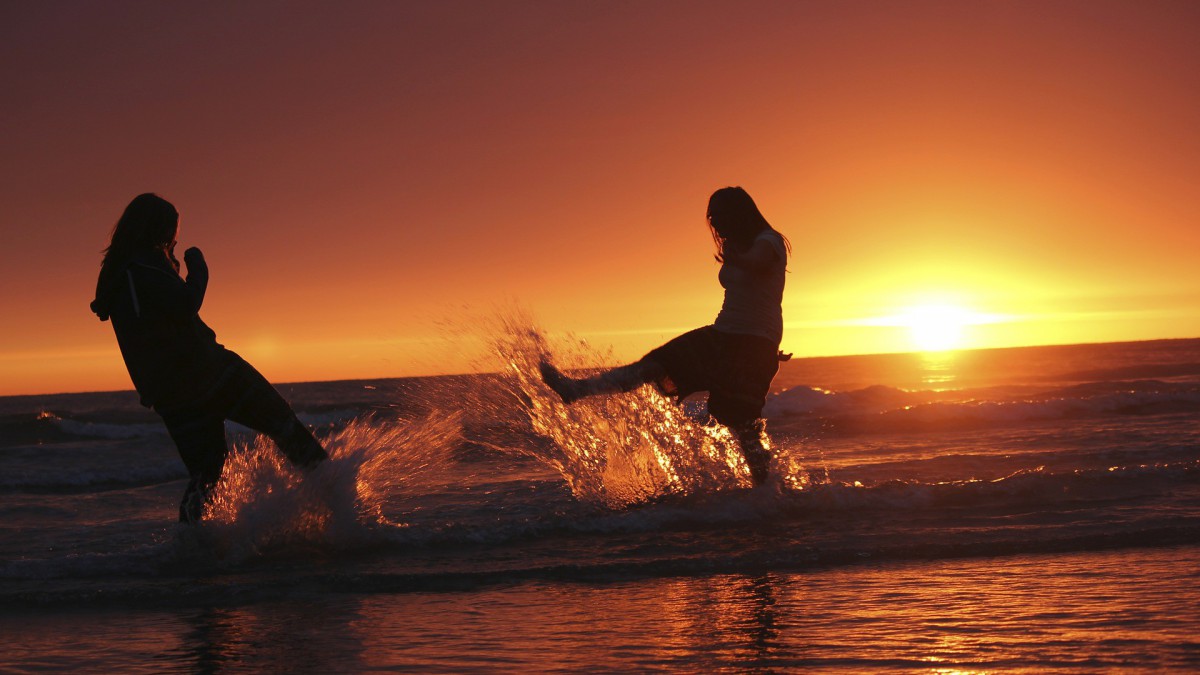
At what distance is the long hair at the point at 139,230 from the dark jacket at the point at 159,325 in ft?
0.12

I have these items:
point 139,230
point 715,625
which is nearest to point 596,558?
point 715,625

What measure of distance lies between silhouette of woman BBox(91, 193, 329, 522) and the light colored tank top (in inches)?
101

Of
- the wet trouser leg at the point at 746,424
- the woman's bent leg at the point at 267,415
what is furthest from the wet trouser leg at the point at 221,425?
the wet trouser leg at the point at 746,424

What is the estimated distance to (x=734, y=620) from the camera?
364cm

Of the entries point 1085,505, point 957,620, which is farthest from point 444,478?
point 957,620

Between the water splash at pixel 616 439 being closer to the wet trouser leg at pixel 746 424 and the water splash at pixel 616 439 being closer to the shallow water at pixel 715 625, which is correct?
the wet trouser leg at pixel 746 424

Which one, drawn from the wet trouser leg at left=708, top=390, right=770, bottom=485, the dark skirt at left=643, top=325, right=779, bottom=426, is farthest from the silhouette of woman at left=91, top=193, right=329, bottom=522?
the wet trouser leg at left=708, top=390, right=770, bottom=485

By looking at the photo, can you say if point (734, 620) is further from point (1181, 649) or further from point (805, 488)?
point (805, 488)

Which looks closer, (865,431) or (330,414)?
(865,431)

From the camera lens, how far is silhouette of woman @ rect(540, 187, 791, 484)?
20.1 ft

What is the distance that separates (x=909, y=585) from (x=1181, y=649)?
1.15 m

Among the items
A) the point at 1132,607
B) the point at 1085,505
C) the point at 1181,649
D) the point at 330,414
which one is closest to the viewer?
the point at 1181,649

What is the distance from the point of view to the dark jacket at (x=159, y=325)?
506 cm

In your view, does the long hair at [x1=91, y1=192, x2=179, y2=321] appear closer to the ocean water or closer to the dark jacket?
the dark jacket
